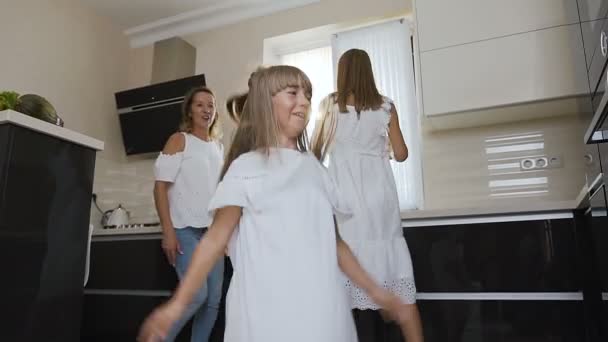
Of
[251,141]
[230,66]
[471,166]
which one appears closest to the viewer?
[251,141]

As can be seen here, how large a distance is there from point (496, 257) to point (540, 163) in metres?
0.86

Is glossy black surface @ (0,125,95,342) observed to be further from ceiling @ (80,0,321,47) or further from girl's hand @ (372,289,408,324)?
ceiling @ (80,0,321,47)

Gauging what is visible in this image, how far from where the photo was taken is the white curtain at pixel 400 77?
2631mm

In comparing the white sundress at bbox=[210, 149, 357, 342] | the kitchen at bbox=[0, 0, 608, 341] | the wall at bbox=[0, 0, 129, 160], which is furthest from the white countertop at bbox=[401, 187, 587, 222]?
the wall at bbox=[0, 0, 129, 160]

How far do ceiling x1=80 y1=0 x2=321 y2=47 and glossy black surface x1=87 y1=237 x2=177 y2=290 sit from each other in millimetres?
1732

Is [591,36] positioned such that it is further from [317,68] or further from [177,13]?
[177,13]

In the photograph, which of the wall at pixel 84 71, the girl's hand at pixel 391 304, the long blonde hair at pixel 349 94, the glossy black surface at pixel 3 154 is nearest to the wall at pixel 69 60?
the wall at pixel 84 71

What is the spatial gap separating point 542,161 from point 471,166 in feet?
1.09

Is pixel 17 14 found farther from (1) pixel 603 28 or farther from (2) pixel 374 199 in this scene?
(1) pixel 603 28

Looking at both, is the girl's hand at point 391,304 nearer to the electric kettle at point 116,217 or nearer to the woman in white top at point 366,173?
the woman in white top at point 366,173

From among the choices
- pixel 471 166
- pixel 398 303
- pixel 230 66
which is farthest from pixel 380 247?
pixel 230 66

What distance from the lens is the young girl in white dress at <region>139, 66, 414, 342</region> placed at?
0.83m

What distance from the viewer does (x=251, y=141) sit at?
1005 millimetres

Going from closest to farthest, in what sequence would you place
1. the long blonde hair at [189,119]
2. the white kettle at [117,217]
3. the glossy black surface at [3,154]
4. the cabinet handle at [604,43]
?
1. the cabinet handle at [604,43]
2. the glossy black surface at [3,154]
3. the long blonde hair at [189,119]
4. the white kettle at [117,217]
